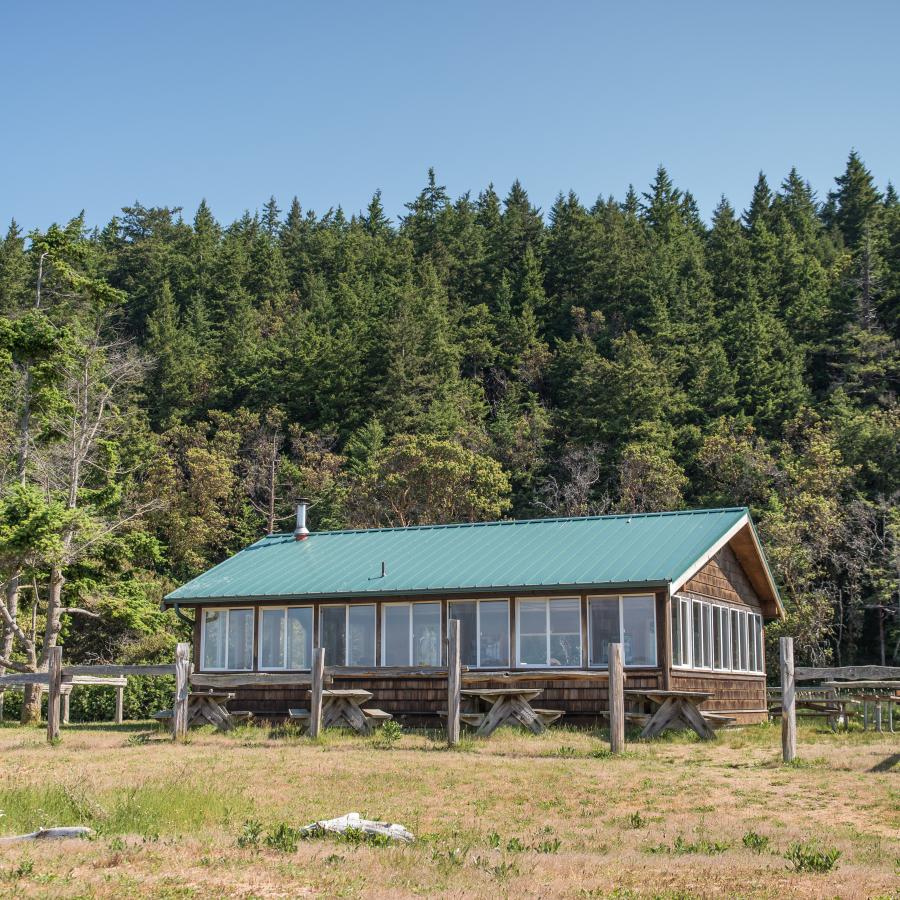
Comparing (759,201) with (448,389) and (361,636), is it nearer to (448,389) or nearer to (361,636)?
(448,389)

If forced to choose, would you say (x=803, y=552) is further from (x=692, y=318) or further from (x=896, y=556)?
(x=692, y=318)

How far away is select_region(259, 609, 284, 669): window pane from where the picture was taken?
2703cm

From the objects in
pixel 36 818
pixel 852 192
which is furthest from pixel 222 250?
pixel 36 818

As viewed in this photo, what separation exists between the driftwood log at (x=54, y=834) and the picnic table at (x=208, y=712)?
12.3 m


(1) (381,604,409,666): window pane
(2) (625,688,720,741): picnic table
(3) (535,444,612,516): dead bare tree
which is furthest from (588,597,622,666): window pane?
(3) (535,444,612,516): dead bare tree

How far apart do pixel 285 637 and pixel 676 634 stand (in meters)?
8.90

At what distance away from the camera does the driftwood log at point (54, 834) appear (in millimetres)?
10969

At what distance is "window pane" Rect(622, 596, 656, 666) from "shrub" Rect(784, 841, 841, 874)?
504 inches

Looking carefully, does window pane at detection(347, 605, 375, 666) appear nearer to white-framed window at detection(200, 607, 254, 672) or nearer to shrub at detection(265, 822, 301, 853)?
white-framed window at detection(200, 607, 254, 672)

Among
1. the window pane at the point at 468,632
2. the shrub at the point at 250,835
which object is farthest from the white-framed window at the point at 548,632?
the shrub at the point at 250,835

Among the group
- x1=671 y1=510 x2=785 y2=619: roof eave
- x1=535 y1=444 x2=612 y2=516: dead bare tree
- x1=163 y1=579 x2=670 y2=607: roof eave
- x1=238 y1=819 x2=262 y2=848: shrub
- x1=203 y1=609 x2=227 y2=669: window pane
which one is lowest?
x1=238 y1=819 x2=262 y2=848: shrub

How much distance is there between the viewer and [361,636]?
86.5 ft

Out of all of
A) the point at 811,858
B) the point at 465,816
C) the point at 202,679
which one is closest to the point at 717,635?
the point at 202,679

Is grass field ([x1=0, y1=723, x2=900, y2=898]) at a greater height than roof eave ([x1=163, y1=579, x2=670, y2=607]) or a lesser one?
lesser
